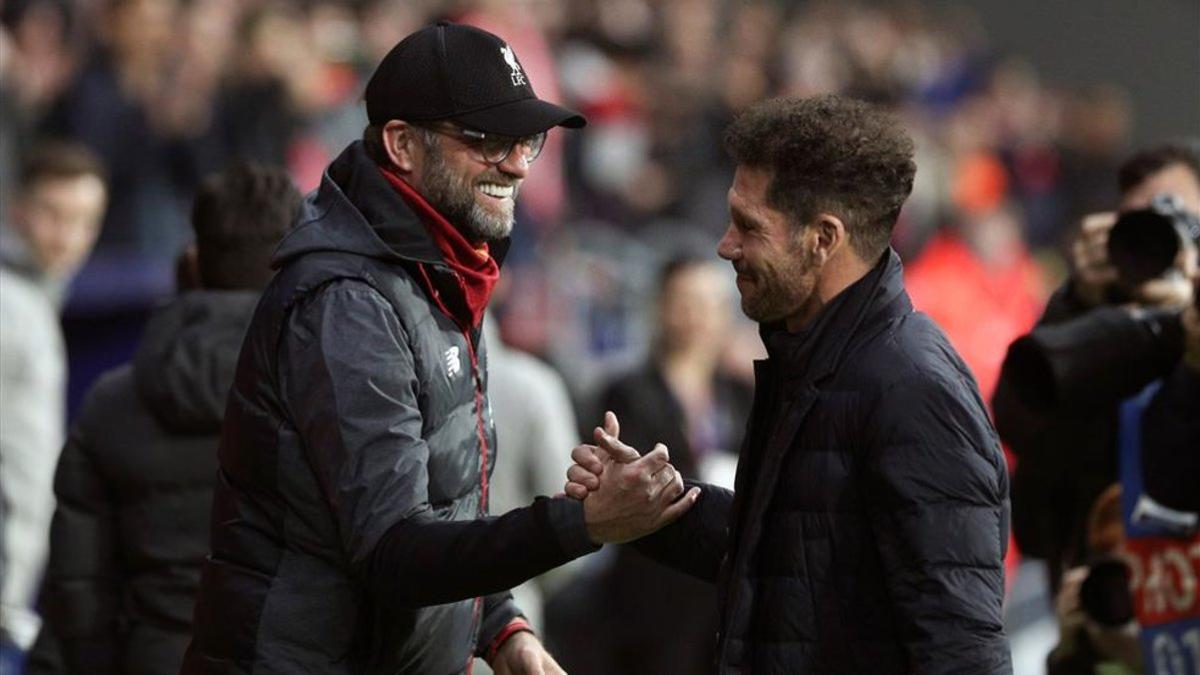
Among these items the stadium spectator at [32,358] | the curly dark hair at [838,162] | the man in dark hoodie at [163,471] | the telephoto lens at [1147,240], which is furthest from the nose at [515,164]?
the stadium spectator at [32,358]

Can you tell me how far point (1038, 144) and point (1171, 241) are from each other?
45.9 feet

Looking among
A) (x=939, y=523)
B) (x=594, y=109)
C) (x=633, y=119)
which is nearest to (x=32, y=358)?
(x=939, y=523)

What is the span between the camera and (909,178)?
3.39 meters

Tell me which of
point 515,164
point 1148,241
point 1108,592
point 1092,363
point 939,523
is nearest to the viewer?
point 939,523

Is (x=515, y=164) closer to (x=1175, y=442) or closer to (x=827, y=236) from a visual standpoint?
(x=827, y=236)

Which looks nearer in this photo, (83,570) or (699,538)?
(699,538)

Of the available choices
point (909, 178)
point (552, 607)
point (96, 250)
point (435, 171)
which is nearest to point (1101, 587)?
point (909, 178)

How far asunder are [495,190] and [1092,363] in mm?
1195

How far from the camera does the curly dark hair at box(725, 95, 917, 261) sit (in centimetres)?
335

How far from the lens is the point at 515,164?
366cm

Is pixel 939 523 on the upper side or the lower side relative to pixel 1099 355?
lower

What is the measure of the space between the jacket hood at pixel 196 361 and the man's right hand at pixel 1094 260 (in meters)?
1.79

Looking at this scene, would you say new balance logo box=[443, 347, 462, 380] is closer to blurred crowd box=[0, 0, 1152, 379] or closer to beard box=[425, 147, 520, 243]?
beard box=[425, 147, 520, 243]

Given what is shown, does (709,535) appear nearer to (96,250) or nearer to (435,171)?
(435,171)
